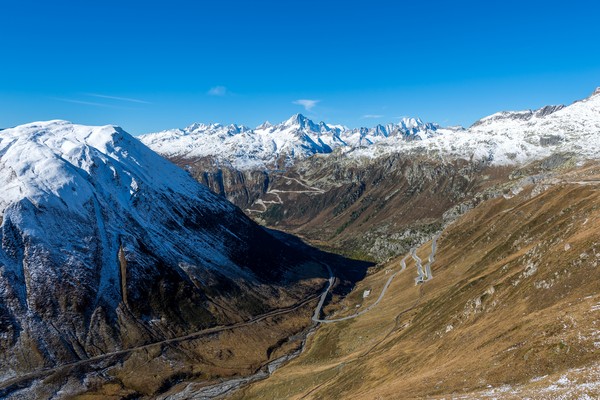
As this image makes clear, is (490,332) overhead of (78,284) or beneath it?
overhead

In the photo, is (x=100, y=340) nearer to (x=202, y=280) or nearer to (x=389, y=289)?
(x=202, y=280)

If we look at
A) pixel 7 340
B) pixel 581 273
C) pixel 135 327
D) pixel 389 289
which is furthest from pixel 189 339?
pixel 581 273

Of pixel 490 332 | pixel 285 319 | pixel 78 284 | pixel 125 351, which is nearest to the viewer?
pixel 490 332

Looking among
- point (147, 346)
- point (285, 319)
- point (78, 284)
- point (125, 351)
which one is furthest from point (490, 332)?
point (78, 284)

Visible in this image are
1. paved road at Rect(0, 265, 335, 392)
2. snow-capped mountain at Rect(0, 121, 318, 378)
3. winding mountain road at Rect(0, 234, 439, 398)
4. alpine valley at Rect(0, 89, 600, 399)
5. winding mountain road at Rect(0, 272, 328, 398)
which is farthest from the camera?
snow-capped mountain at Rect(0, 121, 318, 378)

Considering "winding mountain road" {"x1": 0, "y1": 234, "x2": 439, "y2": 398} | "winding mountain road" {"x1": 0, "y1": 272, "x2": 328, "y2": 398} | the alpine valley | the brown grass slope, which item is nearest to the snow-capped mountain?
the alpine valley

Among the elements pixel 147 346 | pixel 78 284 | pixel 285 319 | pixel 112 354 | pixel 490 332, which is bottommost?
pixel 285 319

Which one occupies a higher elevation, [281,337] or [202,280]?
[202,280]

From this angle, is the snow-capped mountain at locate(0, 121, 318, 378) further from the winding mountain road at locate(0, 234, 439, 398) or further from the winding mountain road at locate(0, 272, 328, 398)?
the winding mountain road at locate(0, 234, 439, 398)

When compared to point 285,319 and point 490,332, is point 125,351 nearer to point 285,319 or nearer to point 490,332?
point 285,319
